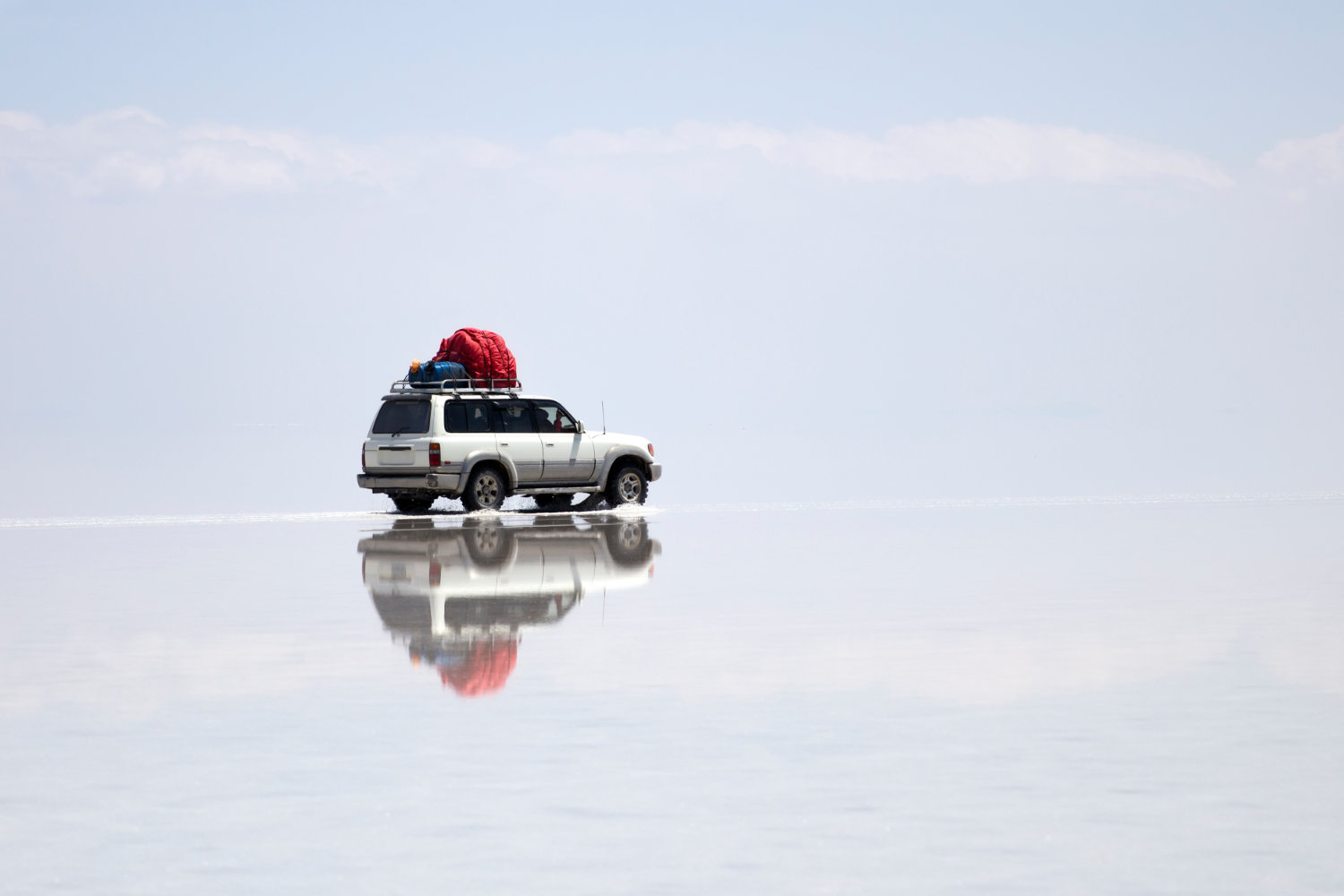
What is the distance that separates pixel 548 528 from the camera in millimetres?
26750

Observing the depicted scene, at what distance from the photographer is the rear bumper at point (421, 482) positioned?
2931 centimetres

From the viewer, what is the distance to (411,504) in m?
31.2

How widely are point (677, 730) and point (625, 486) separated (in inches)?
859

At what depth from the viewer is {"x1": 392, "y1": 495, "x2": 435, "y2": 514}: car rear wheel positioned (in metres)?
30.8

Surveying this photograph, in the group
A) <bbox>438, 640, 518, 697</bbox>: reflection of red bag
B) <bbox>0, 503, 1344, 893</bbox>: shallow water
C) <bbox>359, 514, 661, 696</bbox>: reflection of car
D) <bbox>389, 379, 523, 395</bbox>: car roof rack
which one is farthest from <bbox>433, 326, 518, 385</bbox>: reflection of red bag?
<bbox>438, 640, 518, 697</bbox>: reflection of red bag

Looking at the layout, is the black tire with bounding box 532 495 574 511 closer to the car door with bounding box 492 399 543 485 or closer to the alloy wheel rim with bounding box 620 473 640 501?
the alloy wheel rim with bounding box 620 473 640 501

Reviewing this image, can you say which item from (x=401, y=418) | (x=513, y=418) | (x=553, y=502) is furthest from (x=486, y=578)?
(x=553, y=502)

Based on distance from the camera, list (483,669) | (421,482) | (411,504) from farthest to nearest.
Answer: (411,504)
(421,482)
(483,669)

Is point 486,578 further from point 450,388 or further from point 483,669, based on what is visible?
point 450,388

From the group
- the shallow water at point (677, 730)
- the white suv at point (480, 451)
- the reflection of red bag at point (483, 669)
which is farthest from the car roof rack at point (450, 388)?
the reflection of red bag at point (483, 669)

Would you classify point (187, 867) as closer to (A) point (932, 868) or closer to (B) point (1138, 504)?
(A) point (932, 868)

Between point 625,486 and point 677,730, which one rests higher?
point 625,486

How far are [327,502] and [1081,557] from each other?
60.5ft

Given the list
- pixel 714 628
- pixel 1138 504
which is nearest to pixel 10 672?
pixel 714 628
